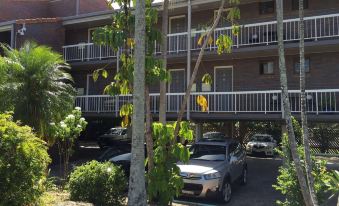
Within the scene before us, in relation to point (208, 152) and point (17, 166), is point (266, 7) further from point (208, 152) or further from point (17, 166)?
point (17, 166)

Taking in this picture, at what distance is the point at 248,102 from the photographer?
60.8 ft

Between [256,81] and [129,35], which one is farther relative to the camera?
[256,81]

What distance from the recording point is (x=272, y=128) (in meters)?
32.0

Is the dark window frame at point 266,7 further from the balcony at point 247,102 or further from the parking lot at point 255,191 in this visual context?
the parking lot at point 255,191

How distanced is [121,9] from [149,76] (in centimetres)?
191

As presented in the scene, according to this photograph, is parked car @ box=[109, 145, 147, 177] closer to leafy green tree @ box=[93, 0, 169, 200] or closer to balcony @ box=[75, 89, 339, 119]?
balcony @ box=[75, 89, 339, 119]

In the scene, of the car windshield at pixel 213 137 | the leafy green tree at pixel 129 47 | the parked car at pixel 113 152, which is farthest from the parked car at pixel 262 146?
the leafy green tree at pixel 129 47

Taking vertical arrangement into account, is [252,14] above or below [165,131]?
above

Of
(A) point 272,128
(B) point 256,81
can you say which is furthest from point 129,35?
(A) point 272,128

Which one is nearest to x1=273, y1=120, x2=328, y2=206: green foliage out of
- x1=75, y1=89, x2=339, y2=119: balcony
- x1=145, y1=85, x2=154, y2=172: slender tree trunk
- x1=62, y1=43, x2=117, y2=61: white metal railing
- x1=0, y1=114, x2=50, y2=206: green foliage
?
x1=145, y1=85, x2=154, y2=172: slender tree trunk

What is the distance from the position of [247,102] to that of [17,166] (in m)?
12.5

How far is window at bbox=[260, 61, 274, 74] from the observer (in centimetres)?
1955

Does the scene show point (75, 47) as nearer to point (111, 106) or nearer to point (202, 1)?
point (111, 106)

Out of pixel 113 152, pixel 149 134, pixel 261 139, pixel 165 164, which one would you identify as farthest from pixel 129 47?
pixel 261 139
